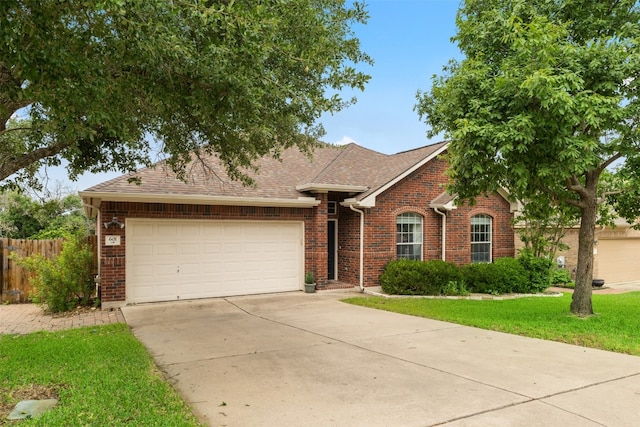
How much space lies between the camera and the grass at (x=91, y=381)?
4.37 meters

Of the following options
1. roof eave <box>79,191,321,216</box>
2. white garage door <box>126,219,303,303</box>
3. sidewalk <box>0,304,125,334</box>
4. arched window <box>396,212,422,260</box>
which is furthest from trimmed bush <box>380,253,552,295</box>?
sidewalk <box>0,304,125,334</box>

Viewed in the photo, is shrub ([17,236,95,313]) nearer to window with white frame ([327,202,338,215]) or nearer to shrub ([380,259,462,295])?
window with white frame ([327,202,338,215])

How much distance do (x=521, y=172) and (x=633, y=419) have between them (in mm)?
4696

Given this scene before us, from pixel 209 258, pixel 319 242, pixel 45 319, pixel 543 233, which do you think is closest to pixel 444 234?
pixel 543 233

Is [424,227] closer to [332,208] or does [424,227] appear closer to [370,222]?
[370,222]

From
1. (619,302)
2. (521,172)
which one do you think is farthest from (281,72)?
(619,302)

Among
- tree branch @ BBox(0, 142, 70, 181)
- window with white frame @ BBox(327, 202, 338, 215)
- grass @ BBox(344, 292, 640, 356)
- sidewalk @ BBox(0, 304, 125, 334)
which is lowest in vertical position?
sidewalk @ BBox(0, 304, 125, 334)

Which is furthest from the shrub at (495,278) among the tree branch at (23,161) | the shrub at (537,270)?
the tree branch at (23,161)

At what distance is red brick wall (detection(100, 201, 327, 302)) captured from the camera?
36.5 ft

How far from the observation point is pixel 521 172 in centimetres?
812

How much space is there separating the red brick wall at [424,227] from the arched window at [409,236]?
0.20 metres

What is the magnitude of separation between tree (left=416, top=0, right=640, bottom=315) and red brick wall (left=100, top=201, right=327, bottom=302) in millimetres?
5270

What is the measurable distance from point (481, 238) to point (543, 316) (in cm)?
667

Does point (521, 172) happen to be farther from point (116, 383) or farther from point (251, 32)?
point (116, 383)
